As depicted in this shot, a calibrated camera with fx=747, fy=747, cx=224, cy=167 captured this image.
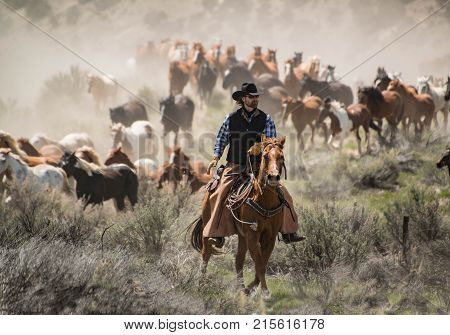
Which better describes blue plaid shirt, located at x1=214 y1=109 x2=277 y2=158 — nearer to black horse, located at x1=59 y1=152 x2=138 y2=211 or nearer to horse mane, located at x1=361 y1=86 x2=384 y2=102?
black horse, located at x1=59 y1=152 x2=138 y2=211

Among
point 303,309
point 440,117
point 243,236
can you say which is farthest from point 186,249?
point 440,117

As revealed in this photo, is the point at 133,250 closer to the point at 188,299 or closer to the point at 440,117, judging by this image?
the point at 188,299

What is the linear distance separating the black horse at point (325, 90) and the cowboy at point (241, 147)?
19295 mm

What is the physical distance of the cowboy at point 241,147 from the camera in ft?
31.1

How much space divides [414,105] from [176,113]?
28.4 feet

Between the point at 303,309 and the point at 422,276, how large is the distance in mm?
2795

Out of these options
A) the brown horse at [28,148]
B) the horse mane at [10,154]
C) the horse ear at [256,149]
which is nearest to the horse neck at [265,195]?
the horse ear at [256,149]

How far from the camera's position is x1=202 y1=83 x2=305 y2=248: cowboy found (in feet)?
31.1

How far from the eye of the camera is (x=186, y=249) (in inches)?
470

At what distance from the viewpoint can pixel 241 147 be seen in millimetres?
9656

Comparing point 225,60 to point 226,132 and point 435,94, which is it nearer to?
point 435,94

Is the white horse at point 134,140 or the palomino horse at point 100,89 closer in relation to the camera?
the white horse at point 134,140

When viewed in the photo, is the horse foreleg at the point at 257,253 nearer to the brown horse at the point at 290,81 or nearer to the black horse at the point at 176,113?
the black horse at the point at 176,113

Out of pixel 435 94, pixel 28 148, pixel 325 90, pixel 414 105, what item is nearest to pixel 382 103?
pixel 414 105
